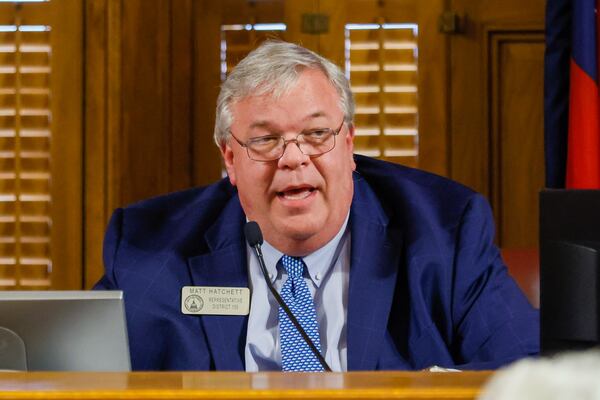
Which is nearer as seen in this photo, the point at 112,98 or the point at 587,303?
the point at 587,303

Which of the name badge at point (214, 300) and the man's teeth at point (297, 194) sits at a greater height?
the man's teeth at point (297, 194)

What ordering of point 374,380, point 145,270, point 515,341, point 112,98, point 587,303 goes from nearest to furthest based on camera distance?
point 587,303
point 374,380
point 515,341
point 145,270
point 112,98

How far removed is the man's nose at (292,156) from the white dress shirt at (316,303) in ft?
0.68

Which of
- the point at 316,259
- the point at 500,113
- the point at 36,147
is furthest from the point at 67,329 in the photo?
the point at 500,113

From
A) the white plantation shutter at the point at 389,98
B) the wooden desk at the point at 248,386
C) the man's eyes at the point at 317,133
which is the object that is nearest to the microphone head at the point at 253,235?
the man's eyes at the point at 317,133

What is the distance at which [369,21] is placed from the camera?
11.7 ft

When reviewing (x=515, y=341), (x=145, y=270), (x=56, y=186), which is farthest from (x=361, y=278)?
(x=56, y=186)

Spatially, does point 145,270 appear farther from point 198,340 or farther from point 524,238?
point 524,238

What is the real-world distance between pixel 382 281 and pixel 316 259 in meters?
0.16

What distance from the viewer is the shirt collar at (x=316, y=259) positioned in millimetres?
2221

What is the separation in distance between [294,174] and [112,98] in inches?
59.2

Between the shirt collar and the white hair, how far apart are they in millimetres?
296

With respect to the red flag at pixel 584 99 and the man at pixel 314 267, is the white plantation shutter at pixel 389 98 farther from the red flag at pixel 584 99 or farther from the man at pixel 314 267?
the man at pixel 314 267

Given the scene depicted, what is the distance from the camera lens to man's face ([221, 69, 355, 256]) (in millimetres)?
2158
